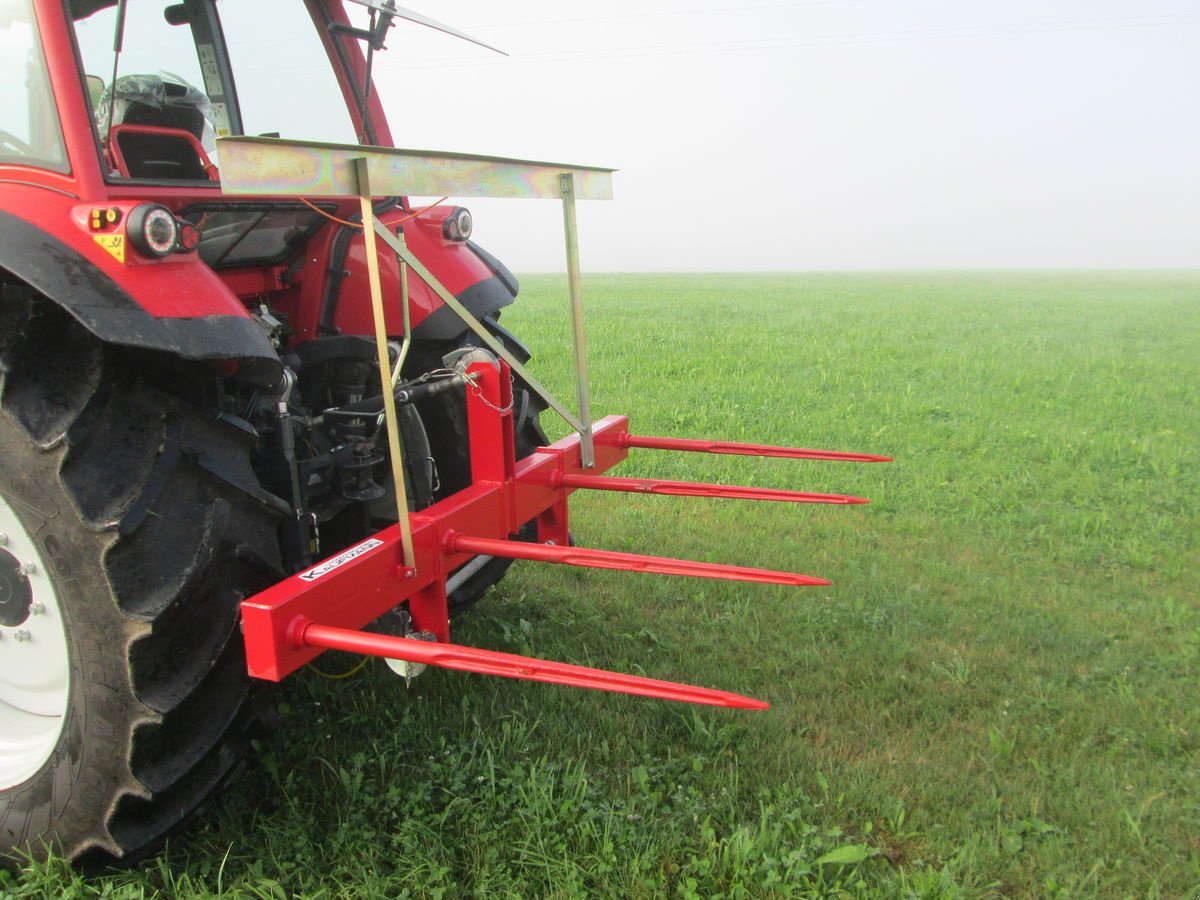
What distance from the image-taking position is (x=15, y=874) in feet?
7.35

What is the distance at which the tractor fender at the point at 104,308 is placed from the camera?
6.15 feet

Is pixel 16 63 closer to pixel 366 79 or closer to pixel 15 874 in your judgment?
pixel 366 79

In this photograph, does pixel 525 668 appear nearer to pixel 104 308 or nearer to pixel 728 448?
pixel 104 308

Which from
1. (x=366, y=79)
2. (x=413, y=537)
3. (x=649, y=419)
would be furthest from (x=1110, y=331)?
(x=413, y=537)

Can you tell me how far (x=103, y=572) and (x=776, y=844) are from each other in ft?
5.23

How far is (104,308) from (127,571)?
53 centimetres

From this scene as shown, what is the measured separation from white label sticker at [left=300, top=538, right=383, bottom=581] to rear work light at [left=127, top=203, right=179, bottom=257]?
2.47ft

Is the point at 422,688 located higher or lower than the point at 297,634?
lower

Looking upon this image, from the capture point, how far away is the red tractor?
75.6 inches

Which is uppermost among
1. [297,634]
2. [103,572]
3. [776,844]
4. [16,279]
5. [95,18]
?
[95,18]

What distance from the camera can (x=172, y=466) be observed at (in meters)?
1.99

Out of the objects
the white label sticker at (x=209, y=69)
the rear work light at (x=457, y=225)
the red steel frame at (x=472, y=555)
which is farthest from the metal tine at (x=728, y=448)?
the white label sticker at (x=209, y=69)

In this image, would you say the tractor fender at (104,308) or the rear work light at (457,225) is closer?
the tractor fender at (104,308)

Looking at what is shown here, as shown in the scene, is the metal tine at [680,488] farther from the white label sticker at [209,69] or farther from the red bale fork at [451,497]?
the white label sticker at [209,69]
